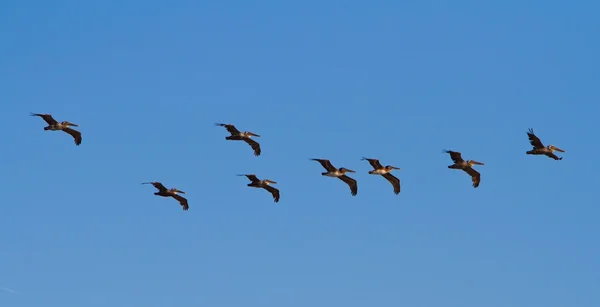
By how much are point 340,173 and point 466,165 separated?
8.97m

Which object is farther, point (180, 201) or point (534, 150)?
point (180, 201)

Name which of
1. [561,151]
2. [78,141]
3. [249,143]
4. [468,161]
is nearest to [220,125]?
[249,143]

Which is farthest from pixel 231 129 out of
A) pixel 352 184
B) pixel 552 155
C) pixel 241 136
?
pixel 552 155

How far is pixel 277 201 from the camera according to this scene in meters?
104

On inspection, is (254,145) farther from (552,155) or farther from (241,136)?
(552,155)

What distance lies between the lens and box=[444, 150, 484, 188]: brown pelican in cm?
10100

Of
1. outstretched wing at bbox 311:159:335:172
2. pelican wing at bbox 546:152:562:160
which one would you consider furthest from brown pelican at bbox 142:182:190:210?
pelican wing at bbox 546:152:562:160

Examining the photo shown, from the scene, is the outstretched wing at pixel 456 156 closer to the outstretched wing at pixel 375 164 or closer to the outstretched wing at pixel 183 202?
the outstretched wing at pixel 375 164

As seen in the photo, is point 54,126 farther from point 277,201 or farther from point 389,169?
point 389,169

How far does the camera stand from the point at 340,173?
10012 cm

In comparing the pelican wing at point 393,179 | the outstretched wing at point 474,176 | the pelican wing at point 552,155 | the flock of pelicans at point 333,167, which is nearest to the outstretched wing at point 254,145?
the flock of pelicans at point 333,167

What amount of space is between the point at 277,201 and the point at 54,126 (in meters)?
16.7

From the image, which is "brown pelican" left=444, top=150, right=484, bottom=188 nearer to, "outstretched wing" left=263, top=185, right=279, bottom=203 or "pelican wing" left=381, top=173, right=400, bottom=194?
"pelican wing" left=381, top=173, right=400, bottom=194

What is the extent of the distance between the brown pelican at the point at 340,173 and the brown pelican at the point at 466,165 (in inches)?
270
